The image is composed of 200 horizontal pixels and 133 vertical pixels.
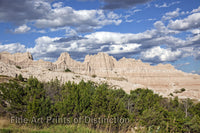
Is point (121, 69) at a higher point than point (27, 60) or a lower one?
lower

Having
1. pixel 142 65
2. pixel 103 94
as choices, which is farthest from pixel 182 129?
pixel 142 65

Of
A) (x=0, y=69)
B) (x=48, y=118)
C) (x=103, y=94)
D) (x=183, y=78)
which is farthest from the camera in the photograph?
(x=183, y=78)

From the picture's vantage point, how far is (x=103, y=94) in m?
16.9

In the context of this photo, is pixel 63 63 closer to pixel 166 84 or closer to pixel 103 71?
pixel 103 71

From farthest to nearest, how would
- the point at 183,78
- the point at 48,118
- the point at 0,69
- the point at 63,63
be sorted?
the point at 63,63 → the point at 183,78 → the point at 0,69 → the point at 48,118

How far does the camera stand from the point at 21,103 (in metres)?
14.7

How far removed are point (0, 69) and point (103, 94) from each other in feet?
135

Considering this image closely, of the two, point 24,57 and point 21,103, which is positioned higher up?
point 24,57

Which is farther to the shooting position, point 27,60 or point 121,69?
point 121,69

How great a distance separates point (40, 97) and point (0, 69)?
39368 millimetres

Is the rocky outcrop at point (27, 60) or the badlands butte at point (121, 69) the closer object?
the rocky outcrop at point (27, 60)

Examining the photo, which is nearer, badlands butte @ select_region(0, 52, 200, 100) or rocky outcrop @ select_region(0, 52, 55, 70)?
rocky outcrop @ select_region(0, 52, 55, 70)


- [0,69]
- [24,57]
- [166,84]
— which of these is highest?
[24,57]

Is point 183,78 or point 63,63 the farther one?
point 63,63
